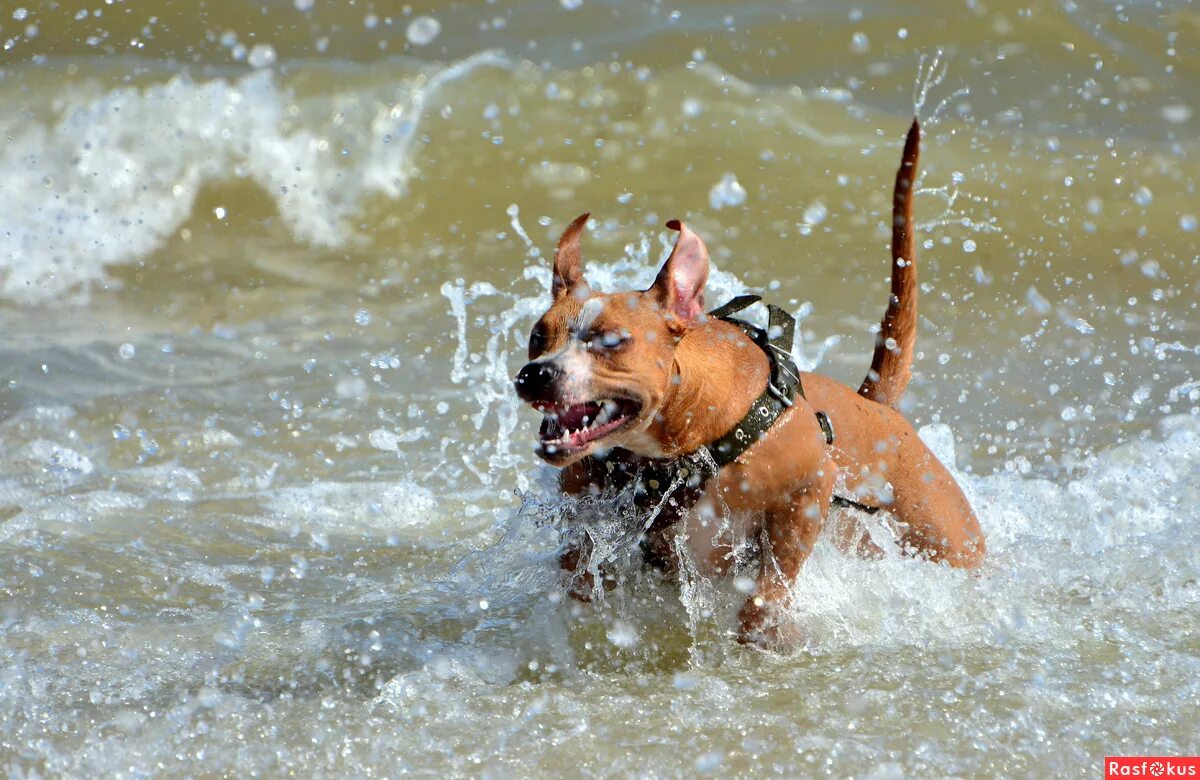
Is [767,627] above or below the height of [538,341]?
below

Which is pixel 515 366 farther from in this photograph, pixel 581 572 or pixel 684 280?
pixel 684 280

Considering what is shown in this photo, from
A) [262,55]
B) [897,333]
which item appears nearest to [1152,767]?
[897,333]

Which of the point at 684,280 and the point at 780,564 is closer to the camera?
the point at 684,280

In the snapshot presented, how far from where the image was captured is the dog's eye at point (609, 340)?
2809 mm

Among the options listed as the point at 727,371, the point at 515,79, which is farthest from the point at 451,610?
the point at 515,79

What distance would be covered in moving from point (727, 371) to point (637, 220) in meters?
4.80

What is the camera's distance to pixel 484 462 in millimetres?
5367

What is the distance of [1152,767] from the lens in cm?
292

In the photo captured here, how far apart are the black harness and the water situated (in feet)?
0.62

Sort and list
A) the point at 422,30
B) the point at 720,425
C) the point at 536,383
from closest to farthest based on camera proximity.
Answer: the point at 536,383 → the point at 720,425 → the point at 422,30

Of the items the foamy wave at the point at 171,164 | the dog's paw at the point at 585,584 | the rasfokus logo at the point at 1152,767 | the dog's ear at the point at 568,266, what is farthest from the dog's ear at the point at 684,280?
the foamy wave at the point at 171,164

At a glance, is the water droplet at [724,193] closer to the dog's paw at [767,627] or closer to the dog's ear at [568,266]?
the dog's paw at [767,627]

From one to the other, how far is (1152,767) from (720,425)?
4.02 ft

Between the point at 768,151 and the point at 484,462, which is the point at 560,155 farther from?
the point at 484,462
